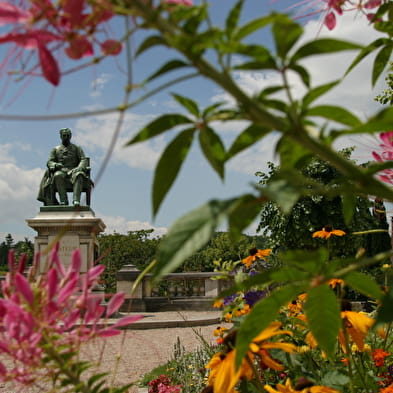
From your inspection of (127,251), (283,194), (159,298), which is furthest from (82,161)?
(127,251)

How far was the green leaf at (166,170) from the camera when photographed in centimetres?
46

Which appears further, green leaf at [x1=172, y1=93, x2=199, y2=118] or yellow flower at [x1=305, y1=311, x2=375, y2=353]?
yellow flower at [x1=305, y1=311, x2=375, y2=353]

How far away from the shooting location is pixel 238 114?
0.43m

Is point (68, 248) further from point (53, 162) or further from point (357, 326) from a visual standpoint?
point (357, 326)

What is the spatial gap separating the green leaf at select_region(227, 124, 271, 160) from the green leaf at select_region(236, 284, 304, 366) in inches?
6.2

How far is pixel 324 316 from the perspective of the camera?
56 cm

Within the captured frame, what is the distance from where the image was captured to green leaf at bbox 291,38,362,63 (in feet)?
1.38

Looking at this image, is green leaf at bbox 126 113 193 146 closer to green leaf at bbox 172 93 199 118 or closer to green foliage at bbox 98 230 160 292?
green leaf at bbox 172 93 199 118

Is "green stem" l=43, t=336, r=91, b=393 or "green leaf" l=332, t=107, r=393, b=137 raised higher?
Answer: "green leaf" l=332, t=107, r=393, b=137

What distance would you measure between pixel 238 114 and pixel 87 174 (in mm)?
13830

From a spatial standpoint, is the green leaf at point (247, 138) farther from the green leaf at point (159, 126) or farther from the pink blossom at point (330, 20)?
the pink blossom at point (330, 20)

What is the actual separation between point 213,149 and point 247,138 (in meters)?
0.04

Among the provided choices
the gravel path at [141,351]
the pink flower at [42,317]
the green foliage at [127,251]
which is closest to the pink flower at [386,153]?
the pink flower at [42,317]

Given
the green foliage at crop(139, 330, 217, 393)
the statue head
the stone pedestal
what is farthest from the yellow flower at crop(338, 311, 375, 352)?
the statue head
